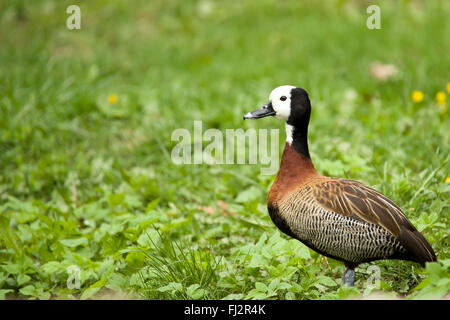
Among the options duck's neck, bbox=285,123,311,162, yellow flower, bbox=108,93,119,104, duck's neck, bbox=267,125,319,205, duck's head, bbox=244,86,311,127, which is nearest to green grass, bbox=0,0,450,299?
yellow flower, bbox=108,93,119,104

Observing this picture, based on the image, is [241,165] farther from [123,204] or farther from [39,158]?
[39,158]

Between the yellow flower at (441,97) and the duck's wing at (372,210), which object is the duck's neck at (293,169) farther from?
the yellow flower at (441,97)

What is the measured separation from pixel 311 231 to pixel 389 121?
94.2 inches

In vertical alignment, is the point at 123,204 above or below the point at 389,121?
below

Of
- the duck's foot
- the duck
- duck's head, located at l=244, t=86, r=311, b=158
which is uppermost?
duck's head, located at l=244, t=86, r=311, b=158

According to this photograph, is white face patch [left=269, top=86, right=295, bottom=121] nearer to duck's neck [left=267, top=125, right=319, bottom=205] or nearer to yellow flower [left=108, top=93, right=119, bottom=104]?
duck's neck [left=267, top=125, right=319, bottom=205]

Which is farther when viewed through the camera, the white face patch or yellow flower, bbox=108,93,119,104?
yellow flower, bbox=108,93,119,104

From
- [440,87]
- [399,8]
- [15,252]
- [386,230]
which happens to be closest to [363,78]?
[440,87]

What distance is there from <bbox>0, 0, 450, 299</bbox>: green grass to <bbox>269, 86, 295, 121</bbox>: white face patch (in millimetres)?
664

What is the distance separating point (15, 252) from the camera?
3223 millimetres

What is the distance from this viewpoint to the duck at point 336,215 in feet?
7.84

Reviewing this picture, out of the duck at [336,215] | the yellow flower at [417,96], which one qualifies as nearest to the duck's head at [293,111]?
the duck at [336,215]

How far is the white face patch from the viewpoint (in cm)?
278

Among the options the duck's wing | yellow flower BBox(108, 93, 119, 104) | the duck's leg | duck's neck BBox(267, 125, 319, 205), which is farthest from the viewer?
yellow flower BBox(108, 93, 119, 104)
